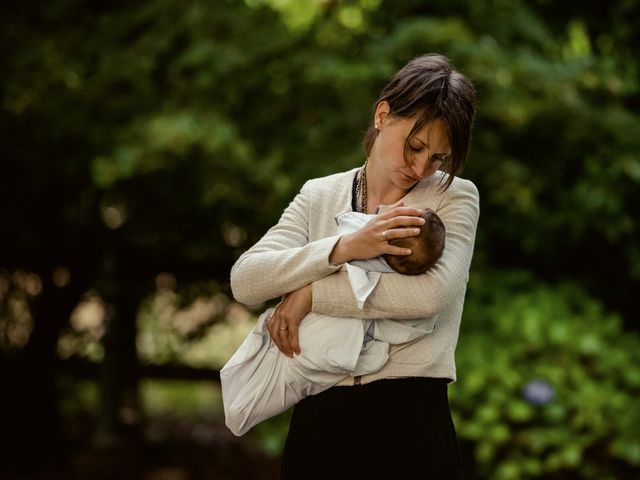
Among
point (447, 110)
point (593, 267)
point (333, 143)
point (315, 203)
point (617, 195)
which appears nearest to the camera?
point (447, 110)

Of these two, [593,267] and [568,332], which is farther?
[593,267]

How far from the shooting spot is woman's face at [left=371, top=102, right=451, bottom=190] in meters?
2.03

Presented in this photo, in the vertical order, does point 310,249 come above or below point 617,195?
above

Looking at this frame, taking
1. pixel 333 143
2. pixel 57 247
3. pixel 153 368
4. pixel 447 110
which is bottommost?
pixel 153 368

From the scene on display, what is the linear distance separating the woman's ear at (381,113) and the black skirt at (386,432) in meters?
0.57

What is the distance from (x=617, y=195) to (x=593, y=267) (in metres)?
0.70

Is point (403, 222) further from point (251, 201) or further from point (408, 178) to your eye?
point (251, 201)

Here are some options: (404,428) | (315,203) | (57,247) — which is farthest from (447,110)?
(57,247)

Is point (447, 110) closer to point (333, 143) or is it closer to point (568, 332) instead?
point (333, 143)

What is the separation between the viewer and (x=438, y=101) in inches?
79.6

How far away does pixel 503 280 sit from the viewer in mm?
5418

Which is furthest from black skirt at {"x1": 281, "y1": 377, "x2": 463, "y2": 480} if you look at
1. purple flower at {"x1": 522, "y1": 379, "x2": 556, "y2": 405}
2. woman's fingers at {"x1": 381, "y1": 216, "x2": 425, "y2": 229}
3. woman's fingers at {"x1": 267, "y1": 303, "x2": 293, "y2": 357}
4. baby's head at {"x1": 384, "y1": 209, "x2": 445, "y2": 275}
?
purple flower at {"x1": 522, "y1": 379, "x2": 556, "y2": 405}

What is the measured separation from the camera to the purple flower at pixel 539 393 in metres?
4.62

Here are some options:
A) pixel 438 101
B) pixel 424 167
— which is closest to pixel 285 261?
pixel 424 167
